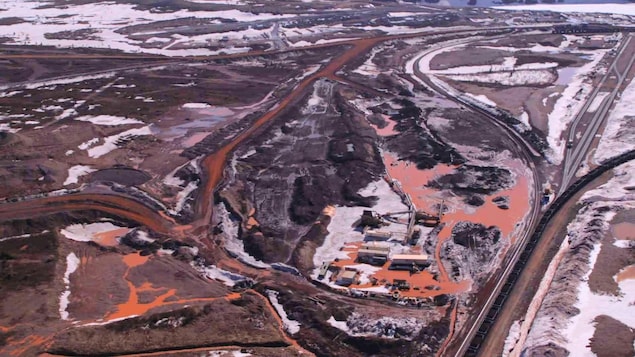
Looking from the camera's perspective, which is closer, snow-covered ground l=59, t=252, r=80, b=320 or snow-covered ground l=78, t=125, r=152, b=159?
snow-covered ground l=59, t=252, r=80, b=320

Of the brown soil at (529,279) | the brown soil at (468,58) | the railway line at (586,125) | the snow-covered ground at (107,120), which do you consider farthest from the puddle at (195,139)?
the brown soil at (468,58)

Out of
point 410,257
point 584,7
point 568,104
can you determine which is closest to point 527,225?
point 410,257

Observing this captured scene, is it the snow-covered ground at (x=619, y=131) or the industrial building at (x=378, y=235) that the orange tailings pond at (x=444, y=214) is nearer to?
the industrial building at (x=378, y=235)

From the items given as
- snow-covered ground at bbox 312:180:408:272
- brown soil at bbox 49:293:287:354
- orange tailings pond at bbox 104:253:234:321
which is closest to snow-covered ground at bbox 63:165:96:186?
orange tailings pond at bbox 104:253:234:321

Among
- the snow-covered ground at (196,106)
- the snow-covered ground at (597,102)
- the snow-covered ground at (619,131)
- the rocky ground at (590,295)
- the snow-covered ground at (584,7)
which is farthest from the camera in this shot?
the snow-covered ground at (584,7)

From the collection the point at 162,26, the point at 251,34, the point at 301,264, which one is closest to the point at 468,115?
the point at 301,264

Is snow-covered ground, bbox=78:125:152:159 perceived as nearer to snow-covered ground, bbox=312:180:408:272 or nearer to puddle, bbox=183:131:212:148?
puddle, bbox=183:131:212:148
